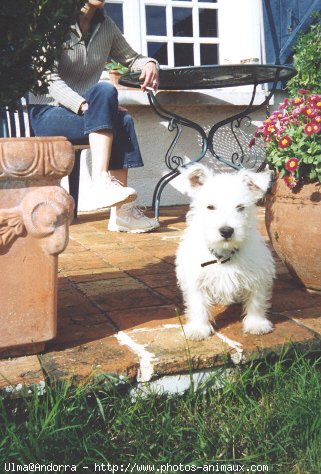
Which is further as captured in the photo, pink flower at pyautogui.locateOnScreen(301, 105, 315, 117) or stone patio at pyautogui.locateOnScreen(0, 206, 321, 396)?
pink flower at pyautogui.locateOnScreen(301, 105, 315, 117)

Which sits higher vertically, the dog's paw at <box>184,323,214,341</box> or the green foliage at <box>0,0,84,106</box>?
the green foliage at <box>0,0,84,106</box>

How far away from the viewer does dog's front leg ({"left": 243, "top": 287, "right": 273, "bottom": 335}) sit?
6.78 ft

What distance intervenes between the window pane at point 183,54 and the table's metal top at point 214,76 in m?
1.35

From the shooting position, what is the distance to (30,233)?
173 cm

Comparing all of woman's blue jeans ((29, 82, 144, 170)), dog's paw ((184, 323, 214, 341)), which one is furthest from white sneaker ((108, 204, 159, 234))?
dog's paw ((184, 323, 214, 341))

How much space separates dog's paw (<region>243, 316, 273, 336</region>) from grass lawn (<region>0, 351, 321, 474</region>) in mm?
213

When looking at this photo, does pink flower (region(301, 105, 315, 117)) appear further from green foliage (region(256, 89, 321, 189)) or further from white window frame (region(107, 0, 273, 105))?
white window frame (region(107, 0, 273, 105))

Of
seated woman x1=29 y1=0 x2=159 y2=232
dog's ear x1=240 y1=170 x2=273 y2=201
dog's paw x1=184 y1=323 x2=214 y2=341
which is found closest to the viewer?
dog's paw x1=184 y1=323 x2=214 y2=341

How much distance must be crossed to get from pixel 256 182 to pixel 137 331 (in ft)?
2.76

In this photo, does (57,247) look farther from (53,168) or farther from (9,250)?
(53,168)

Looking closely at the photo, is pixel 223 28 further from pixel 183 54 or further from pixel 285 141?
pixel 285 141

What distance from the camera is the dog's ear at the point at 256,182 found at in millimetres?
2268

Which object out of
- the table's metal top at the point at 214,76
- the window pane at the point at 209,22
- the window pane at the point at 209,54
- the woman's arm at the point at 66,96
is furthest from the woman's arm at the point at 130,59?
the window pane at the point at 209,22

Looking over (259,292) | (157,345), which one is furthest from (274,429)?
(259,292)
